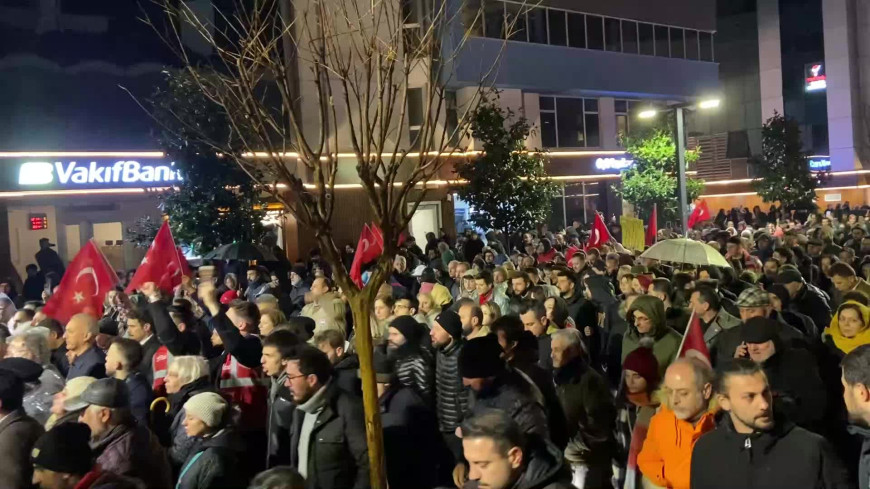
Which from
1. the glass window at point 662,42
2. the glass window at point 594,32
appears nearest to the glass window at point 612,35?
the glass window at point 594,32

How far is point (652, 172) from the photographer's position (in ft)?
108

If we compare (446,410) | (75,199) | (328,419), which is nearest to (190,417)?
(328,419)

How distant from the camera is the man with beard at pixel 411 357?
23.2 ft

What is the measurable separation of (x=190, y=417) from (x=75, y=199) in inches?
694

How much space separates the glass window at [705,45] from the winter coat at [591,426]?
3673 cm

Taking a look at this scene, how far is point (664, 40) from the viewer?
124 feet

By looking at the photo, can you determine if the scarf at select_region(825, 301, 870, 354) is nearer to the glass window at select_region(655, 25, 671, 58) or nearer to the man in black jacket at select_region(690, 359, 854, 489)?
the man in black jacket at select_region(690, 359, 854, 489)

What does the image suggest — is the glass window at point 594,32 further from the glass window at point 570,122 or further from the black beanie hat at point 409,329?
the black beanie hat at point 409,329

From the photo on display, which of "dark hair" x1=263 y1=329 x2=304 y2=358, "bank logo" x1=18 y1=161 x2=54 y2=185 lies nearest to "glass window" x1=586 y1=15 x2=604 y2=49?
"bank logo" x1=18 y1=161 x2=54 y2=185

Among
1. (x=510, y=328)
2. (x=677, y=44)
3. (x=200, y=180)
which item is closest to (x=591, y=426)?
(x=510, y=328)

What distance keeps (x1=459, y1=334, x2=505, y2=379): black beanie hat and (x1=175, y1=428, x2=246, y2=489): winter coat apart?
1.52 meters

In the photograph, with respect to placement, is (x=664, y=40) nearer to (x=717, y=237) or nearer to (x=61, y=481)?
(x=717, y=237)

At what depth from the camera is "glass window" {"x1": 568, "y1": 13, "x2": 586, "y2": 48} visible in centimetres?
3351

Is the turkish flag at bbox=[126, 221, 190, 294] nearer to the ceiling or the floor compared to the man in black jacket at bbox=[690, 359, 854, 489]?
nearer to the ceiling
